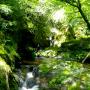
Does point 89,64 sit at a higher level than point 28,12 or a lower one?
lower

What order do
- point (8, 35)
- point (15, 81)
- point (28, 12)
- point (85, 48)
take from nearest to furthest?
point (15, 81) → point (8, 35) → point (28, 12) → point (85, 48)

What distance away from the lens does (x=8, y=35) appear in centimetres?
1266

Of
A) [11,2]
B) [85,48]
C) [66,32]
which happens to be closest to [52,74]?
[11,2]

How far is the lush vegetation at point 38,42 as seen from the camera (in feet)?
33.1

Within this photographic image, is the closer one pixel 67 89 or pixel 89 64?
pixel 67 89

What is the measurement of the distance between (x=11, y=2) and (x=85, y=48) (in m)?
7.17

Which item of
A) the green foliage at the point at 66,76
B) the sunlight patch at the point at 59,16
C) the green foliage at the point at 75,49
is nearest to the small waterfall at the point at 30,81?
the green foliage at the point at 66,76

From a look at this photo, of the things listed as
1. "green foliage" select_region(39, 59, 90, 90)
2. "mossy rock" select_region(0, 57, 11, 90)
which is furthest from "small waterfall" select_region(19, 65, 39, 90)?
"mossy rock" select_region(0, 57, 11, 90)

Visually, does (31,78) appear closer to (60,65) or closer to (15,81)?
(15,81)

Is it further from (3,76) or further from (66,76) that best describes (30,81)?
(3,76)

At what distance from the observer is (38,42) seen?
56.1ft

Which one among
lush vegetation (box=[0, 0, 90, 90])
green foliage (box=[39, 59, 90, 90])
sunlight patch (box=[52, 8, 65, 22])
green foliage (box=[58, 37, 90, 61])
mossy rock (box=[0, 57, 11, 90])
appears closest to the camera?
mossy rock (box=[0, 57, 11, 90])

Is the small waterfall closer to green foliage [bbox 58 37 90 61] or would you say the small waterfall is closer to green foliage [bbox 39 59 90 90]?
green foliage [bbox 39 59 90 90]

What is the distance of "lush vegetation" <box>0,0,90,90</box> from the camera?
10086 millimetres
